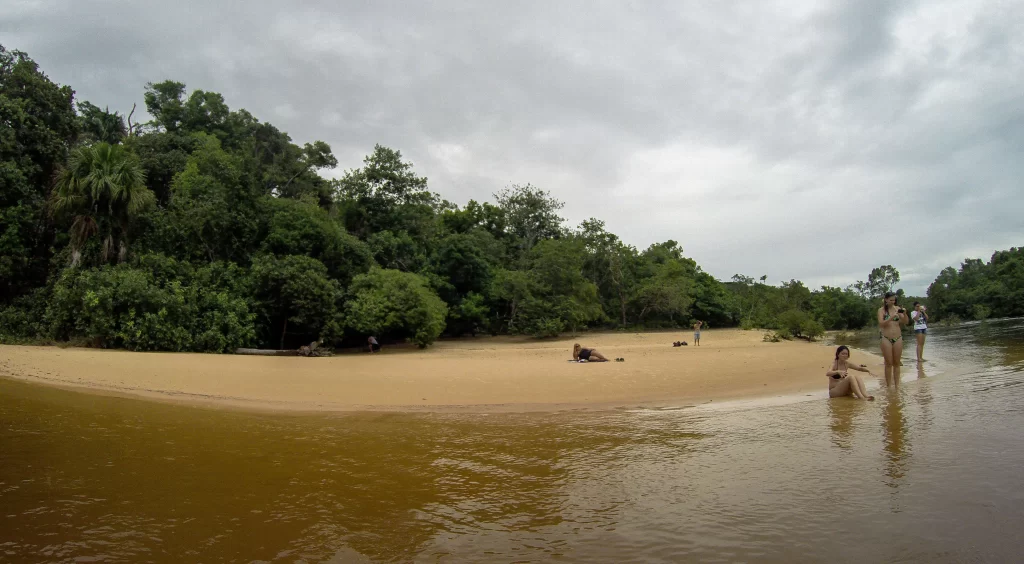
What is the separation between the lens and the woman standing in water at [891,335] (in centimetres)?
1081

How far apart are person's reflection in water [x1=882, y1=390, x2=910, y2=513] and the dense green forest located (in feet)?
64.2

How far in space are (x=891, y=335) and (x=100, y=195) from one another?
2618cm

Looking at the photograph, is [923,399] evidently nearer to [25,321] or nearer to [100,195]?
[100,195]

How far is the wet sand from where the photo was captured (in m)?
10.2

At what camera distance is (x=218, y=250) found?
24.3m

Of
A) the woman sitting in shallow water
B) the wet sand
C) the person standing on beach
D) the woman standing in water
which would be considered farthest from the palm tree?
the person standing on beach

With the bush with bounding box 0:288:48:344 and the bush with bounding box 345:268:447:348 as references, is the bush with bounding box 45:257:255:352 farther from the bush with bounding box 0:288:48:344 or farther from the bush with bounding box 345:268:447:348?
the bush with bounding box 345:268:447:348

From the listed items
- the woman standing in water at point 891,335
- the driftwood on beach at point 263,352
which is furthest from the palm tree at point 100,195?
the woman standing in water at point 891,335

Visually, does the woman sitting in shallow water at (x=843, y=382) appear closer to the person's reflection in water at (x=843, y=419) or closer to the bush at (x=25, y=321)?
the person's reflection in water at (x=843, y=419)

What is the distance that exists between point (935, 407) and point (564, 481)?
679cm

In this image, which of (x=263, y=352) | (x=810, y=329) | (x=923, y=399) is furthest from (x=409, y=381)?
(x=810, y=329)

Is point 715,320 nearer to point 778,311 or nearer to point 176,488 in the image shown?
point 778,311

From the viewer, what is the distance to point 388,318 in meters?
24.1

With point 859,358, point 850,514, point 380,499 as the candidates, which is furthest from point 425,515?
point 859,358
